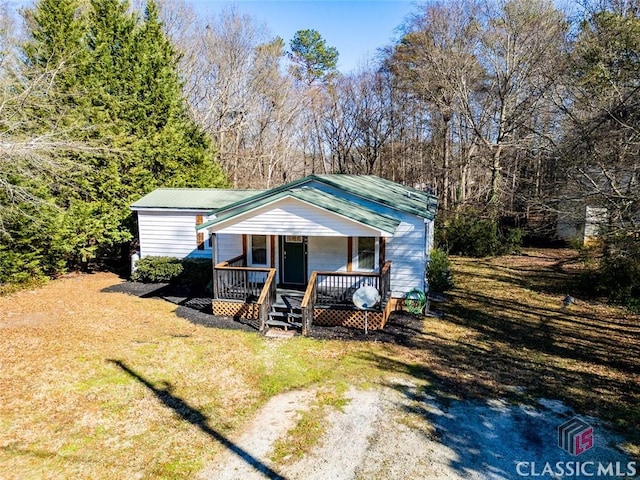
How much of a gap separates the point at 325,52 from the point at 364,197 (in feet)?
88.2

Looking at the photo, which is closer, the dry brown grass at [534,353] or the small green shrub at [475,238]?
the dry brown grass at [534,353]

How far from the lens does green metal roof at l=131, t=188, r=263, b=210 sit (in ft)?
51.7

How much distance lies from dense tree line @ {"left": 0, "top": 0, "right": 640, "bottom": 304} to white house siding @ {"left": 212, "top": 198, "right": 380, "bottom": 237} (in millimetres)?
4420

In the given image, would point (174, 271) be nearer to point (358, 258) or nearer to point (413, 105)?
point (358, 258)

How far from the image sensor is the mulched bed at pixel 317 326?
9.77 meters

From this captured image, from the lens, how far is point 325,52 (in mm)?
34219

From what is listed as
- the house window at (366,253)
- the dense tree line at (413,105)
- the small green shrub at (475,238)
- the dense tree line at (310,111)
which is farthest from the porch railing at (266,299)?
the small green shrub at (475,238)

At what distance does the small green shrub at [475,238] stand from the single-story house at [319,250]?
36.2 ft

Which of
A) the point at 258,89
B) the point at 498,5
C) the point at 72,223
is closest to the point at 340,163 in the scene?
the point at 258,89

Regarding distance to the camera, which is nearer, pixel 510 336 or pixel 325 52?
pixel 510 336

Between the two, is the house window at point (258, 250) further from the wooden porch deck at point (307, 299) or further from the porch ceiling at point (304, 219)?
the porch ceiling at point (304, 219)

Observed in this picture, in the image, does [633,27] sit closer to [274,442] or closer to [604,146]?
[604,146]

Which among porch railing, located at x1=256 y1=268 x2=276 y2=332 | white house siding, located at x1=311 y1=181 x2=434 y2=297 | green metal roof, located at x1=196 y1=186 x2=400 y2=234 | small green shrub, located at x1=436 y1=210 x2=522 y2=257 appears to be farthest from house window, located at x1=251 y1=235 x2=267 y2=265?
small green shrub, located at x1=436 y1=210 x2=522 y2=257

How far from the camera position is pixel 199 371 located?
25.8ft
